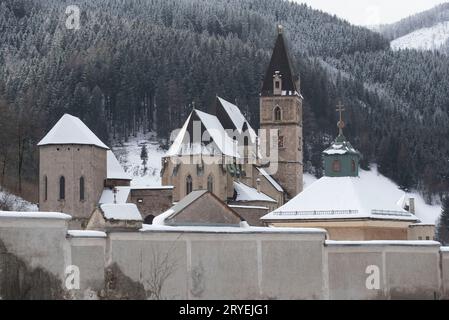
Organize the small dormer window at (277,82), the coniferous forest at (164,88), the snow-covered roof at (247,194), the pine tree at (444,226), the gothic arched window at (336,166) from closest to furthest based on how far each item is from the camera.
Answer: the gothic arched window at (336,166) < the snow-covered roof at (247,194) < the small dormer window at (277,82) < the pine tree at (444,226) < the coniferous forest at (164,88)

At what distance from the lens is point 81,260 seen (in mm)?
29859

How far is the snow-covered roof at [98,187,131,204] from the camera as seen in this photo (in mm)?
73562

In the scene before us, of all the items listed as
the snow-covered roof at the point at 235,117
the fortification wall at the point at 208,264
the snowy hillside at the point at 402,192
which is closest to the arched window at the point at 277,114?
the snow-covered roof at the point at 235,117

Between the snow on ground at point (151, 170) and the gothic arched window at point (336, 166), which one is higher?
the snow on ground at point (151, 170)

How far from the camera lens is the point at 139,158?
134500 mm

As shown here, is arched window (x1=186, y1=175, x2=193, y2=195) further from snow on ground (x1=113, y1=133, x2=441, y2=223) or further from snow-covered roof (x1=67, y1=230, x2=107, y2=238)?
snow-covered roof (x1=67, y1=230, x2=107, y2=238)

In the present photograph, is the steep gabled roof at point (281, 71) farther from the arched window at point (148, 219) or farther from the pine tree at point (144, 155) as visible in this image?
the pine tree at point (144, 155)

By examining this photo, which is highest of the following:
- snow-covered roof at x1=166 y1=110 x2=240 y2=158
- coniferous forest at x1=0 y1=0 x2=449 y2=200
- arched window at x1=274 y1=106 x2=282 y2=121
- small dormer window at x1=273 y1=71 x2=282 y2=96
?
coniferous forest at x1=0 y1=0 x2=449 y2=200

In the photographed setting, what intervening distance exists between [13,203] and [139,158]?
210ft

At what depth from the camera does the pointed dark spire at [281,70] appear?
92.2 metres

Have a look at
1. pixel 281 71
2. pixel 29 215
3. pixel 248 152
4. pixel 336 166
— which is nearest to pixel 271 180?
pixel 248 152

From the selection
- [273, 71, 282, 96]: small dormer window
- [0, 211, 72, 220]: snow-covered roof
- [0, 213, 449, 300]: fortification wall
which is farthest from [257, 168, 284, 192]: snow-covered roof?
[0, 211, 72, 220]: snow-covered roof

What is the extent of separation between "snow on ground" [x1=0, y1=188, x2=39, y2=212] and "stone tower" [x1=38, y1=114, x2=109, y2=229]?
1.35m

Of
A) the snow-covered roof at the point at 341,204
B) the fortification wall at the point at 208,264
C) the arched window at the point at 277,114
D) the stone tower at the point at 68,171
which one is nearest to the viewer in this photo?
the fortification wall at the point at 208,264
